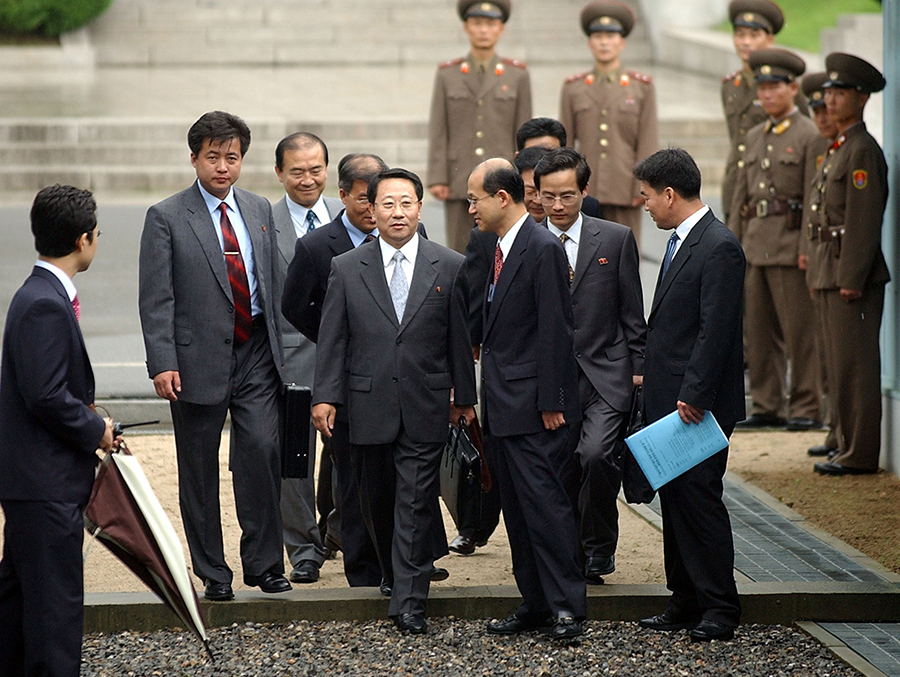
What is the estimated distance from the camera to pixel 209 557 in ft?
20.1

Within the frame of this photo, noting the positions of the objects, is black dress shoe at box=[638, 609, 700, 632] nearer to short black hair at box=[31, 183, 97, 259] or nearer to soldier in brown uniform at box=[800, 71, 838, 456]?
short black hair at box=[31, 183, 97, 259]

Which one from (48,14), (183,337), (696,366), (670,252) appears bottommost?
(696,366)

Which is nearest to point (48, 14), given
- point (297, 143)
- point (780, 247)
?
point (780, 247)

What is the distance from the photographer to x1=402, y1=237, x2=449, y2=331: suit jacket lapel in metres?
5.96

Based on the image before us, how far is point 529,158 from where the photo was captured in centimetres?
680

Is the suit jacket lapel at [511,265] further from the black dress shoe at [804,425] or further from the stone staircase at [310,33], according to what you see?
the stone staircase at [310,33]

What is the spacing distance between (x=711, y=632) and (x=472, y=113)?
584cm

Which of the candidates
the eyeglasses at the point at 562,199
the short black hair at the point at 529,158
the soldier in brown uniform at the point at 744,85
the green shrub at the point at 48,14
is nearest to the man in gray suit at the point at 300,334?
the short black hair at the point at 529,158

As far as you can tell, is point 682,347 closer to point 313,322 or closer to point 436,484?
point 436,484

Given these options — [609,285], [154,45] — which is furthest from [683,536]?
[154,45]

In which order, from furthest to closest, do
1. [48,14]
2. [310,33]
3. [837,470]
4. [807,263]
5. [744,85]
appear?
[310,33]
[48,14]
[744,85]
[807,263]
[837,470]

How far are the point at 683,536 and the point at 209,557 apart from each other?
78.7 inches

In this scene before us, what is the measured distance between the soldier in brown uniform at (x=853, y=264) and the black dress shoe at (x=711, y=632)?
295 centimetres

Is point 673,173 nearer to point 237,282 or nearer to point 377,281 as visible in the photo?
point 377,281
